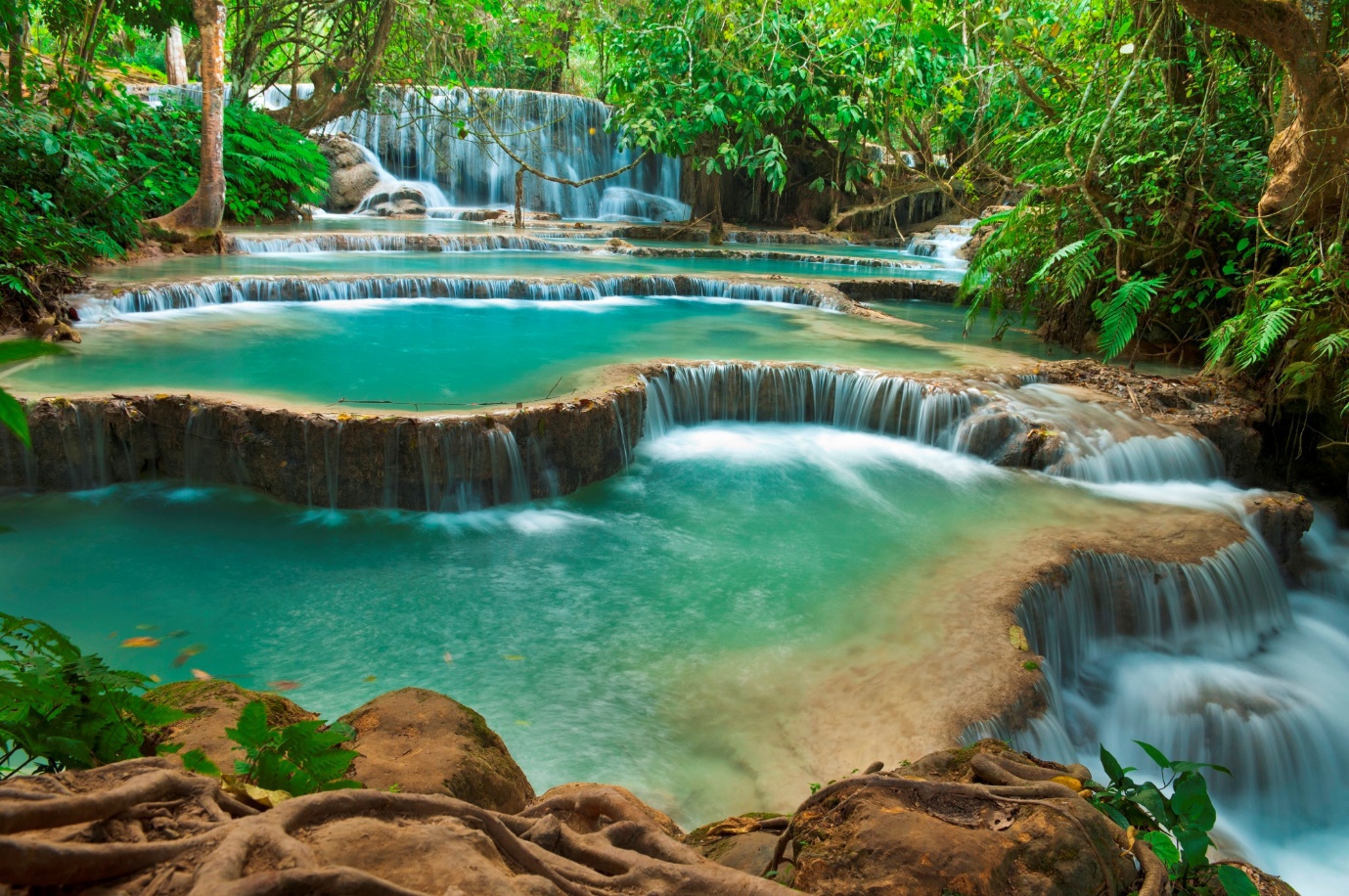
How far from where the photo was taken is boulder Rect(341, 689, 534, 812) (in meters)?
2.23

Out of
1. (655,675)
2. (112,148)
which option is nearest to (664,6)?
(112,148)

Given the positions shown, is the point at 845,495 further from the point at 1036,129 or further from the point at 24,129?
the point at 24,129

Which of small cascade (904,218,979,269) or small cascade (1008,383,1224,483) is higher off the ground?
small cascade (904,218,979,269)

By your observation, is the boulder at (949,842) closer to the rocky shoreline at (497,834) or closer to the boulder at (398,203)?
the rocky shoreline at (497,834)

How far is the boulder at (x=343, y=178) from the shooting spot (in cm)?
2031

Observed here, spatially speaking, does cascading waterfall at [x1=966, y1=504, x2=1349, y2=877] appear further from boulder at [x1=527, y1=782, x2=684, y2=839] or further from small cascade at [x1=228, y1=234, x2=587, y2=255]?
small cascade at [x1=228, y1=234, x2=587, y2=255]

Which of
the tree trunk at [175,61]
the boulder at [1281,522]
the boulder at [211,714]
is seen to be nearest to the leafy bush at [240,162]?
the tree trunk at [175,61]

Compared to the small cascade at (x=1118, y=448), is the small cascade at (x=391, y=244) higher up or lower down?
higher up

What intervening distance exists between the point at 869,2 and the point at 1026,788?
803 centimetres

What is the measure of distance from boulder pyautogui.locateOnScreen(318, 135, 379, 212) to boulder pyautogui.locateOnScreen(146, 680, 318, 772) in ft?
64.5

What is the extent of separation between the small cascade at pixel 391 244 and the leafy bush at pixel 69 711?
12.5 m

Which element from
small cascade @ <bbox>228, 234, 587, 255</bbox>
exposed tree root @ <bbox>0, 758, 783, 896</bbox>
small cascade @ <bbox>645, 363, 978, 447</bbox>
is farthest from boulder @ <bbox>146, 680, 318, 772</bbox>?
small cascade @ <bbox>228, 234, 587, 255</bbox>

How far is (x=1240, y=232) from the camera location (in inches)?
311

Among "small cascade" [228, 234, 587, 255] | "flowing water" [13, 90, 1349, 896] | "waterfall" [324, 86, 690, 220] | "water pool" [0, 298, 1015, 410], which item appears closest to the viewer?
"flowing water" [13, 90, 1349, 896]
